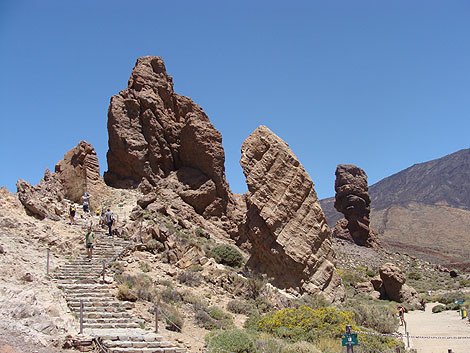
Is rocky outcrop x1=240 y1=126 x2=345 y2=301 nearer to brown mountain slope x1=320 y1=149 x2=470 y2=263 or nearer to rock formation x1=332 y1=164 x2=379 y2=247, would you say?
rock formation x1=332 y1=164 x2=379 y2=247

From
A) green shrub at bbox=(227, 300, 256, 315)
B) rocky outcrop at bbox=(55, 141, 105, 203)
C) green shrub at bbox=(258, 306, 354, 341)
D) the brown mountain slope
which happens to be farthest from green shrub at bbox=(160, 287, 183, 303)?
the brown mountain slope

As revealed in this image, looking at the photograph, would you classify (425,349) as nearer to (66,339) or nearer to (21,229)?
(66,339)

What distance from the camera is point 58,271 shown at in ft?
46.3

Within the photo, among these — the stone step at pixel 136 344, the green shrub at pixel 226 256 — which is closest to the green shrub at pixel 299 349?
the stone step at pixel 136 344

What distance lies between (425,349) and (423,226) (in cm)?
9747

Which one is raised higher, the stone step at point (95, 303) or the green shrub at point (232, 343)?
the stone step at point (95, 303)

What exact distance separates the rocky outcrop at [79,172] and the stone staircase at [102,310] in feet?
37.4

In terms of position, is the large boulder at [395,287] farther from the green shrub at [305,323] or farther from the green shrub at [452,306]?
the green shrub at [305,323]

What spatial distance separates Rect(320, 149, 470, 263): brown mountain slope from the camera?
86.7 m

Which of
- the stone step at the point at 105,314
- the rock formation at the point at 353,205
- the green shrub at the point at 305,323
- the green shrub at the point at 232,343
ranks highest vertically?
the rock formation at the point at 353,205

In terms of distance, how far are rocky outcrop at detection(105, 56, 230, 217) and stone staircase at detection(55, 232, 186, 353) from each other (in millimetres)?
13830

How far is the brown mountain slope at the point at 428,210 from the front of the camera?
86675 millimetres

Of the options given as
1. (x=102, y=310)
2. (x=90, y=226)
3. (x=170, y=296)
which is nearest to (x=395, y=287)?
(x=170, y=296)

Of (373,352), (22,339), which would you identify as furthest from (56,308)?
(373,352)
